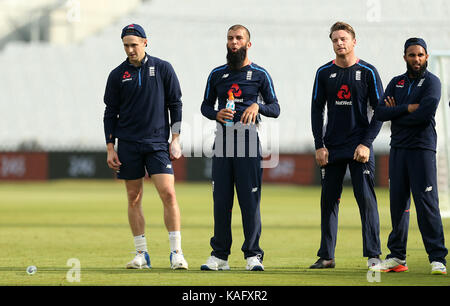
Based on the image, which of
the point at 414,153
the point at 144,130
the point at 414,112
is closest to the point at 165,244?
the point at 144,130

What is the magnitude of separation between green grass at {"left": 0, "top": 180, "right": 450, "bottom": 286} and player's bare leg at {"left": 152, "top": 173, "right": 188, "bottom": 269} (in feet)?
0.53

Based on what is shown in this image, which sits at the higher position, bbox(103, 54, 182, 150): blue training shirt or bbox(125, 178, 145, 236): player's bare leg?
bbox(103, 54, 182, 150): blue training shirt

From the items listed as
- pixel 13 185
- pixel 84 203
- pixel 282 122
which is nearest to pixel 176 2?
pixel 282 122

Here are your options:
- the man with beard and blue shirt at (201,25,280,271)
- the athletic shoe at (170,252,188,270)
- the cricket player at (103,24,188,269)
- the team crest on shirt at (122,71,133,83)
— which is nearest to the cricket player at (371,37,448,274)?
the man with beard and blue shirt at (201,25,280,271)

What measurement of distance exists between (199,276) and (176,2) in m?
34.1

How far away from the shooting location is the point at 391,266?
7.61 m

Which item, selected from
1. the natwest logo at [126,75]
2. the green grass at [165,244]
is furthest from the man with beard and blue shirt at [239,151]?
the natwest logo at [126,75]

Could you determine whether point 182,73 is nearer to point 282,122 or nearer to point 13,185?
point 282,122

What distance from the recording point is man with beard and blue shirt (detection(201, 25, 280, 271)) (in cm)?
765

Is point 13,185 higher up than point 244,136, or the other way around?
point 244,136

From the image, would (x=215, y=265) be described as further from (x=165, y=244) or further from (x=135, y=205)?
(x=165, y=244)

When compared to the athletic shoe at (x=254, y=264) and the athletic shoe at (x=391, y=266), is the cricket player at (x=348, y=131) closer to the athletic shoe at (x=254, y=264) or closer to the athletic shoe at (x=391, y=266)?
the athletic shoe at (x=391, y=266)

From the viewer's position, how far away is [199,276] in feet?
23.3

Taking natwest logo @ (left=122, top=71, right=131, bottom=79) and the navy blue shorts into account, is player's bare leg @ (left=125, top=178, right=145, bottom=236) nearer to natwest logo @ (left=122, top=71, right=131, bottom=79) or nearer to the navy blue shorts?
the navy blue shorts
